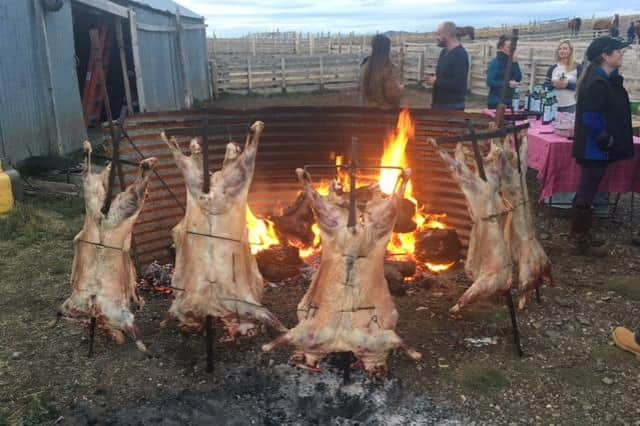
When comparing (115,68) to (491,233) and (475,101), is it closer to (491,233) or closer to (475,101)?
(475,101)

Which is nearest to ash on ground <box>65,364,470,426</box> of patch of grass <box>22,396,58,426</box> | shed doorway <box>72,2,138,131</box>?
patch of grass <box>22,396,58,426</box>

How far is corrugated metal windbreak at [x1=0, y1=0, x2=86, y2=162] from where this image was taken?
991 cm

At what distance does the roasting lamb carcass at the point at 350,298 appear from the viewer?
372cm

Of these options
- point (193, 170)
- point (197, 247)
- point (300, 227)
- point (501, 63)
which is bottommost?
point (300, 227)

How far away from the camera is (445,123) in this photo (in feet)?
19.8

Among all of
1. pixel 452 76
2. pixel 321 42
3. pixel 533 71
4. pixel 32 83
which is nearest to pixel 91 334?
pixel 452 76

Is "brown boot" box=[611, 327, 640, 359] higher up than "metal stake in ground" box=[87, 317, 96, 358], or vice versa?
"metal stake in ground" box=[87, 317, 96, 358]

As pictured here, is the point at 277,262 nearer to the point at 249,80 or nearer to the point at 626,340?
the point at 626,340

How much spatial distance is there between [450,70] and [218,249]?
4825 millimetres

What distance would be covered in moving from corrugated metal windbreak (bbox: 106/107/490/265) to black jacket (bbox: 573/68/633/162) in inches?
47.4

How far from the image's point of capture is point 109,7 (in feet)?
42.9

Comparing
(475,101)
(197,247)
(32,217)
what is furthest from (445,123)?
(475,101)

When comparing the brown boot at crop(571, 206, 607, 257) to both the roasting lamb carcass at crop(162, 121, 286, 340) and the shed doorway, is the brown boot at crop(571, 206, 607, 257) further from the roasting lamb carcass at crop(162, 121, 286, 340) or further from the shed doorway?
the shed doorway

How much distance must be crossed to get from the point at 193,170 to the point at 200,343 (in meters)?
1.52
